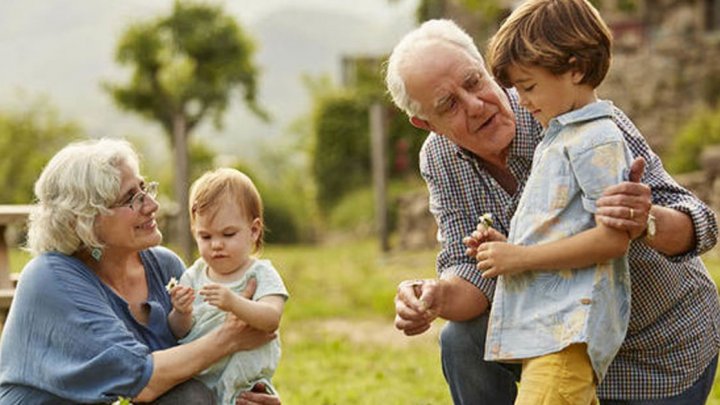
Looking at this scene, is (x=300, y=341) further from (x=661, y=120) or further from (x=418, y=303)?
(x=661, y=120)

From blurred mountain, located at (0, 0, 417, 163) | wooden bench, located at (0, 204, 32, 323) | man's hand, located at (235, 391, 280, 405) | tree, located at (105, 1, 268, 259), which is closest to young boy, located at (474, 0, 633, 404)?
man's hand, located at (235, 391, 280, 405)

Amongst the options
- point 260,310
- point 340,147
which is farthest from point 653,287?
point 340,147

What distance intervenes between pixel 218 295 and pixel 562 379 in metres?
0.99

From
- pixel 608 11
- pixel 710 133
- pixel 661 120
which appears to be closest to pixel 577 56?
pixel 710 133

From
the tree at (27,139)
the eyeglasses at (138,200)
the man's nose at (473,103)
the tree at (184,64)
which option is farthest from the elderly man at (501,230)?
the tree at (27,139)

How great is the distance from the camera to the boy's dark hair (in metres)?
3.14

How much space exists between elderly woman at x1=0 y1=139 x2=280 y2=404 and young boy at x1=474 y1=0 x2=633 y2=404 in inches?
35.7

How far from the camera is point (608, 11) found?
18750 millimetres

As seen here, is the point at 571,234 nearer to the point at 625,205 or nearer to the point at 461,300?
the point at 625,205

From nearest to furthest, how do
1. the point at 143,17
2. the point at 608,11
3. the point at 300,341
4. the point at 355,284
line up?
the point at 300,341 < the point at 355,284 < the point at 608,11 < the point at 143,17

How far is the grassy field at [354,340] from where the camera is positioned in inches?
248

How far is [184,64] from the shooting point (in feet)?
70.8

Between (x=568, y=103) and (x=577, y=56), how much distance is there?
0.46 feet

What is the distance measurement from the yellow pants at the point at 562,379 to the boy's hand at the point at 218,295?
887 millimetres
